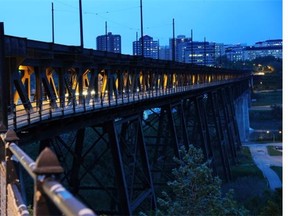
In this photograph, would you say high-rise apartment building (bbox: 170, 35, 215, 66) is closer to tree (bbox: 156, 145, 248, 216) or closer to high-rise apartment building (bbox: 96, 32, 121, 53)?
high-rise apartment building (bbox: 96, 32, 121, 53)

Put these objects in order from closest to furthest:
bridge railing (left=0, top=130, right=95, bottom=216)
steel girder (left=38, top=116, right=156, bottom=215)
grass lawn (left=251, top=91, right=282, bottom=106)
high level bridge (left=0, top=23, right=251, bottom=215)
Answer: bridge railing (left=0, top=130, right=95, bottom=216) → high level bridge (left=0, top=23, right=251, bottom=215) → steel girder (left=38, top=116, right=156, bottom=215) → grass lawn (left=251, top=91, right=282, bottom=106)

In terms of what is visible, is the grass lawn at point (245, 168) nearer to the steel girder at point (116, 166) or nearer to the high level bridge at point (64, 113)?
the high level bridge at point (64, 113)

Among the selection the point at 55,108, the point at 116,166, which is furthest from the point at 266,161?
the point at 55,108

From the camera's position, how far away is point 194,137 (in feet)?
106

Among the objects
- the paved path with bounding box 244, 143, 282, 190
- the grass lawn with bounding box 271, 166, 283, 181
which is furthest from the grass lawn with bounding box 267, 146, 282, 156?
the grass lawn with bounding box 271, 166, 283, 181

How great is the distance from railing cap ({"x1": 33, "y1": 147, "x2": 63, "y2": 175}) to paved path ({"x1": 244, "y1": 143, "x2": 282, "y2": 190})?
3687 cm

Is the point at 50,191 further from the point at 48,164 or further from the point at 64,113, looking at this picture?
the point at 64,113

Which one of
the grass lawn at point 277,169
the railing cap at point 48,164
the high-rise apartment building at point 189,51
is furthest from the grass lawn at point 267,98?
the railing cap at point 48,164

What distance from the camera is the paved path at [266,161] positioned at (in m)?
41.1

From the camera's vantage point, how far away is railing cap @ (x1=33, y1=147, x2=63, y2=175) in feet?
6.53

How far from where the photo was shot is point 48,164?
2002 millimetres

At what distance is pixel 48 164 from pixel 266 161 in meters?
52.0
